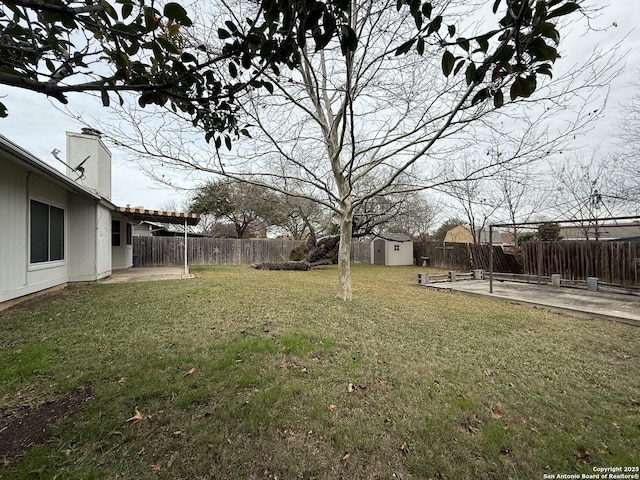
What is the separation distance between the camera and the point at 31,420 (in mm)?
2137

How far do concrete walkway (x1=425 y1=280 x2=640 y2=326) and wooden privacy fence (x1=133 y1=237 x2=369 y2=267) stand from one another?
10.8 meters

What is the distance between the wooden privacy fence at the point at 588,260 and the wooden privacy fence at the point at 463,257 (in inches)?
51.3

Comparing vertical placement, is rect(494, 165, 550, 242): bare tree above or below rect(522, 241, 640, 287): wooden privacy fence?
above

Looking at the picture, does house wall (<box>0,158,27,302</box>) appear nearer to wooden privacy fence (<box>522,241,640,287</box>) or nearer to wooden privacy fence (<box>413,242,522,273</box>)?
wooden privacy fence (<box>522,241,640,287</box>)

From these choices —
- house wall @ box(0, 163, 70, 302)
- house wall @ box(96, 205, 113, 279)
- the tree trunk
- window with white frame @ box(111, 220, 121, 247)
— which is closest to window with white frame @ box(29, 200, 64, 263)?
house wall @ box(0, 163, 70, 302)

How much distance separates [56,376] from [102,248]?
7380mm

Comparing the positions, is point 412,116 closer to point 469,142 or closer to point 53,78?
point 469,142

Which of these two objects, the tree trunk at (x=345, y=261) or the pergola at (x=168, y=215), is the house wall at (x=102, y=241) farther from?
the tree trunk at (x=345, y=261)

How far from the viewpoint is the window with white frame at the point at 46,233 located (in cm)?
609

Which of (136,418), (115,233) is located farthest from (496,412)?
(115,233)

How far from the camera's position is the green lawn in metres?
1.82

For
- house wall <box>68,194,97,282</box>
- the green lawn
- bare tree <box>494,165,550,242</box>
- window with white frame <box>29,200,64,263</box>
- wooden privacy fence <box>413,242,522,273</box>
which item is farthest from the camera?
bare tree <box>494,165,550,242</box>

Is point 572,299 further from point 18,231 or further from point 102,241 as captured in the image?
point 102,241

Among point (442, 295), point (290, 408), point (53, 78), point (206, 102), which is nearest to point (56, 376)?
point (290, 408)
